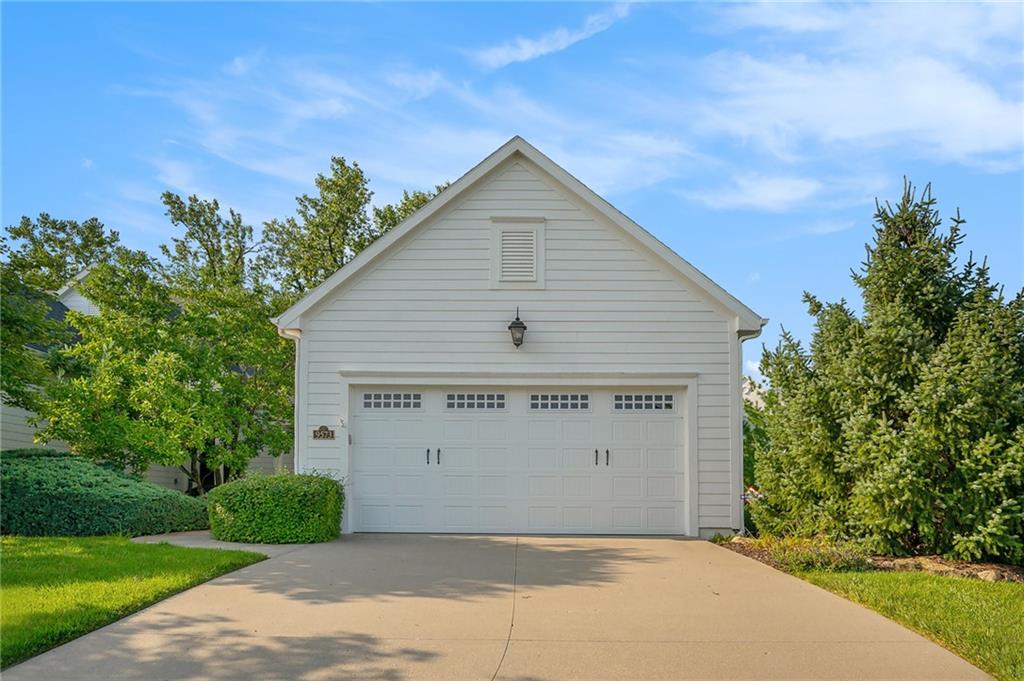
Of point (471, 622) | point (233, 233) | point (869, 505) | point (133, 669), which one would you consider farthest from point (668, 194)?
point (233, 233)

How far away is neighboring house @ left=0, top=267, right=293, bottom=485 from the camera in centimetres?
1623

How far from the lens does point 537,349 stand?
1284 cm

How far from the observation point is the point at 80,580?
7781 millimetres

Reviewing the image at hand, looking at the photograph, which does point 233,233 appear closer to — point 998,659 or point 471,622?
point 471,622

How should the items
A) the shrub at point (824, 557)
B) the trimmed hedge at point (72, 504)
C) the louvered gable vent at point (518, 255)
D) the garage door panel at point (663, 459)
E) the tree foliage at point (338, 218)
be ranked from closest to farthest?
1. the shrub at point (824, 557)
2. the trimmed hedge at point (72, 504)
3. the garage door panel at point (663, 459)
4. the louvered gable vent at point (518, 255)
5. the tree foliage at point (338, 218)

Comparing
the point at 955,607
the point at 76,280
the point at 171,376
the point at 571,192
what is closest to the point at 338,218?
the point at 76,280

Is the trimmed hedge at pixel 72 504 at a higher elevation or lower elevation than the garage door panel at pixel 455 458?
lower

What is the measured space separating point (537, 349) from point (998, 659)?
800 centimetres

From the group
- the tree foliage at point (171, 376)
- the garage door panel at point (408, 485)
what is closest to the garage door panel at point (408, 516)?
the garage door panel at point (408, 485)

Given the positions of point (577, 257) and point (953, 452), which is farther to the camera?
point (577, 257)

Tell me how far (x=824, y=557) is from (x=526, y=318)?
557 cm

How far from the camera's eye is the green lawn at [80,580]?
6.09 meters

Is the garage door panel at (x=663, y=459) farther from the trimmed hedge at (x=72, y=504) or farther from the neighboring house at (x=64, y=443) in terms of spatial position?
the trimmed hedge at (x=72, y=504)

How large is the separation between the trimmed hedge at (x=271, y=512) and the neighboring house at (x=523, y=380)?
1384mm
